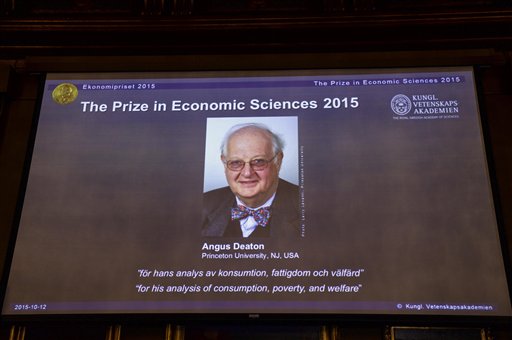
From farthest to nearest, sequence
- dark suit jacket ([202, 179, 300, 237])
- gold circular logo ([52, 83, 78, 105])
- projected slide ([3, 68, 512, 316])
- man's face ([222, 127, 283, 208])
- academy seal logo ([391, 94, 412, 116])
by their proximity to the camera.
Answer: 1. gold circular logo ([52, 83, 78, 105])
2. academy seal logo ([391, 94, 412, 116])
3. man's face ([222, 127, 283, 208])
4. dark suit jacket ([202, 179, 300, 237])
5. projected slide ([3, 68, 512, 316])

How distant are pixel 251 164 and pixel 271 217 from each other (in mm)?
396

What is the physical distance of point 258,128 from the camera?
399 cm

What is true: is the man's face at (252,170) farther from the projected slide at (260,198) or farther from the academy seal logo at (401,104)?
the academy seal logo at (401,104)

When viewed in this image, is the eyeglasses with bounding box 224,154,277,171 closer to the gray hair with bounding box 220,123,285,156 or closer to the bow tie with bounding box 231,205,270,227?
the gray hair with bounding box 220,123,285,156

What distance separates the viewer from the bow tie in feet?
12.2

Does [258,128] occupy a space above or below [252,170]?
above

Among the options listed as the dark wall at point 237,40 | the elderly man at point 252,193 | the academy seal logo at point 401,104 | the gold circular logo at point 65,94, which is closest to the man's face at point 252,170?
the elderly man at point 252,193

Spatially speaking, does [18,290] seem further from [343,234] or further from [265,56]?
[265,56]

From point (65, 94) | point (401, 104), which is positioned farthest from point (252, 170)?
point (65, 94)

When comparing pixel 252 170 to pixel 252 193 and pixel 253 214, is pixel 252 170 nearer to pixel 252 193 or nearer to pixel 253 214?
pixel 252 193

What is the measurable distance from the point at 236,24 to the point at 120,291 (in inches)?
84.9

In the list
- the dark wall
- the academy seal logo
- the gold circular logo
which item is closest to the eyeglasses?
the dark wall

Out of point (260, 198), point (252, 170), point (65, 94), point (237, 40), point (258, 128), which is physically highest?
point (237, 40)

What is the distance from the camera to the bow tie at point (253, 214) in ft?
12.2
